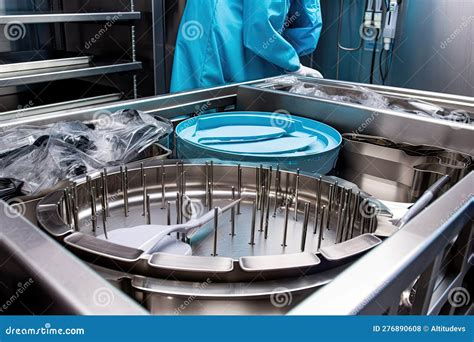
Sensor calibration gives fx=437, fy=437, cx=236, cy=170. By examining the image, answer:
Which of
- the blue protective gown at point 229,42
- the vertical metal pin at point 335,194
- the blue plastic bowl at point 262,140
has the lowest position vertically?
the vertical metal pin at point 335,194

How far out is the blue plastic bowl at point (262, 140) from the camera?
88 cm

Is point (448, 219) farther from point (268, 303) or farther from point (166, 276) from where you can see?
point (166, 276)

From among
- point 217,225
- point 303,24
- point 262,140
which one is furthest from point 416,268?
point 303,24

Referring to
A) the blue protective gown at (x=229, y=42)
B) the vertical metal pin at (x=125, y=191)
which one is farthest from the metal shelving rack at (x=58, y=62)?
the vertical metal pin at (x=125, y=191)

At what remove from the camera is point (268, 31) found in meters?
1.72

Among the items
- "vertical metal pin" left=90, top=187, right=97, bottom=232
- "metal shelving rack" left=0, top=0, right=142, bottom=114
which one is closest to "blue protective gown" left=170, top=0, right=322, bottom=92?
"metal shelving rack" left=0, top=0, right=142, bottom=114

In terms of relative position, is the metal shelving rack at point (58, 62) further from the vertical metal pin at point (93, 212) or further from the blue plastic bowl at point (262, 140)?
the vertical metal pin at point (93, 212)

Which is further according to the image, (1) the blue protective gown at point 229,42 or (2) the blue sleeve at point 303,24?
(2) the blue sleeve at point 303,24

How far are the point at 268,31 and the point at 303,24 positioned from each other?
347mm

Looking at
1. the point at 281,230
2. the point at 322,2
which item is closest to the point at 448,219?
the point at 281,230

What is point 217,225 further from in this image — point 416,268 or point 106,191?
point 416,268

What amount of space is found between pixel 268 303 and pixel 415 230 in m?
0.19

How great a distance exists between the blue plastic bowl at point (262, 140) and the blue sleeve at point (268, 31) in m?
0.70

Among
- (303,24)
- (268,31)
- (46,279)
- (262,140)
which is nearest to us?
(46,279)
